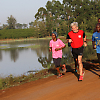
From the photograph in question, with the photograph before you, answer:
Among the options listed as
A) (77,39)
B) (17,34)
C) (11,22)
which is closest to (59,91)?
(77,39)

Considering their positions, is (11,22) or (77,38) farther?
(11,22)

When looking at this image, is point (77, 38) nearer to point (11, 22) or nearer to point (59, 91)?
point (59, 91)

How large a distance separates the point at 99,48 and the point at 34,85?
2617mm

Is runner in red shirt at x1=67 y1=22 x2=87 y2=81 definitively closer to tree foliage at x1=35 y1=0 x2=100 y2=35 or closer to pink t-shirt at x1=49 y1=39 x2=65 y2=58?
pink t-shirt at x1=49 y1=39 x2=65 y2=58

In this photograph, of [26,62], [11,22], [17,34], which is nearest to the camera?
[26,62]

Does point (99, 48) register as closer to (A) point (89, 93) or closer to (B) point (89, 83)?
(B) point (89, 83)

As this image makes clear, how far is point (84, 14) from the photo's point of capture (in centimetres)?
6850

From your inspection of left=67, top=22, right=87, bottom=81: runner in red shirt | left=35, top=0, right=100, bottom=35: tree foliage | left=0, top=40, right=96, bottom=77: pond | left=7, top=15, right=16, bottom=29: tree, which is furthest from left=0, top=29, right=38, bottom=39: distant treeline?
left=67, top=22, right=87, bottom=81: runner in red shirt

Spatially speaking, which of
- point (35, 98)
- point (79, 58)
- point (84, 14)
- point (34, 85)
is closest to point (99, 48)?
point (79, 58)

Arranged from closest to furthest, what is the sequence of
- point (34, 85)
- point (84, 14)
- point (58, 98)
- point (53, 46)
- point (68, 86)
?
1. point (58, 98)
2. point (68, 86)
3. point (34, 85)
4. point (53, 46)
5. point (84, 14)

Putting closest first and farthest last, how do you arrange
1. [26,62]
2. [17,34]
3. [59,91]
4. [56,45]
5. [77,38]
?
[59,91], [77,38], [56,45], [26,62], [17,34]

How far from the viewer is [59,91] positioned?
486cm

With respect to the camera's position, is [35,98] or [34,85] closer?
[35,98]

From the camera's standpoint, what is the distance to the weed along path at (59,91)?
4.44 m
